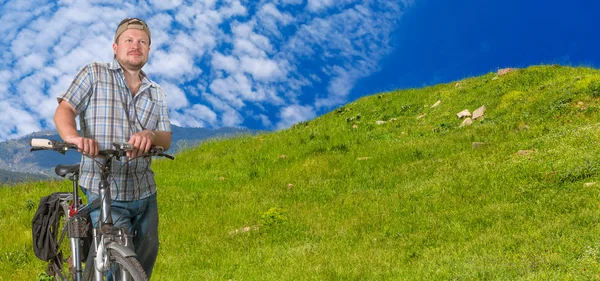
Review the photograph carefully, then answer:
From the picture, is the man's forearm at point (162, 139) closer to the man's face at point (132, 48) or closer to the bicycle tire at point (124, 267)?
the man's face at point (132, 48)

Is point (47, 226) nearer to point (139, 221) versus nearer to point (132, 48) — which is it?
point (139, 221)

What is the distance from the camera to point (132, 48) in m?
5.11

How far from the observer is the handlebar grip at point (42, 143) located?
4.44 meters

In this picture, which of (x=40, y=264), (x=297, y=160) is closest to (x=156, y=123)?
(x=40, y=264)

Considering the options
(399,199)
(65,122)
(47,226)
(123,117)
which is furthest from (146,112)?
(399,199)

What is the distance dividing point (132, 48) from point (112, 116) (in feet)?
2.08

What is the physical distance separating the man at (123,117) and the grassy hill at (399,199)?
4257 mm

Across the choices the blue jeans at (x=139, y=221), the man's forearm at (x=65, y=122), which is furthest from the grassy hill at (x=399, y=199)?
the man's forearm at (x=65, y=122)

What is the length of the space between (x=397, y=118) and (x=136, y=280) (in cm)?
2240

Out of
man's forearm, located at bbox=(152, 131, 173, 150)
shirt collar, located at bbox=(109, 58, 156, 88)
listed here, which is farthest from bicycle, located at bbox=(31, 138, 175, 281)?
shirt collar, located at bbox=(109, 58, 156, 88)

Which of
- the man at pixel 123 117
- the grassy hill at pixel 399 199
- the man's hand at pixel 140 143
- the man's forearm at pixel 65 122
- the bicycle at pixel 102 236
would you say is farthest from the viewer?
the grassy hill at pixel 399 199

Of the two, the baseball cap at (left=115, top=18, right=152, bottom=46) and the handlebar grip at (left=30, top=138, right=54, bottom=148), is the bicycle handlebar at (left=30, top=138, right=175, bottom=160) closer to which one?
the handlebar grip at (left=30, top=138, right=54, bottom=148)

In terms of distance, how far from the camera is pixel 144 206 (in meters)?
5.23

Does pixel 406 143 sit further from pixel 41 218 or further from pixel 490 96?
pixel 41 218
